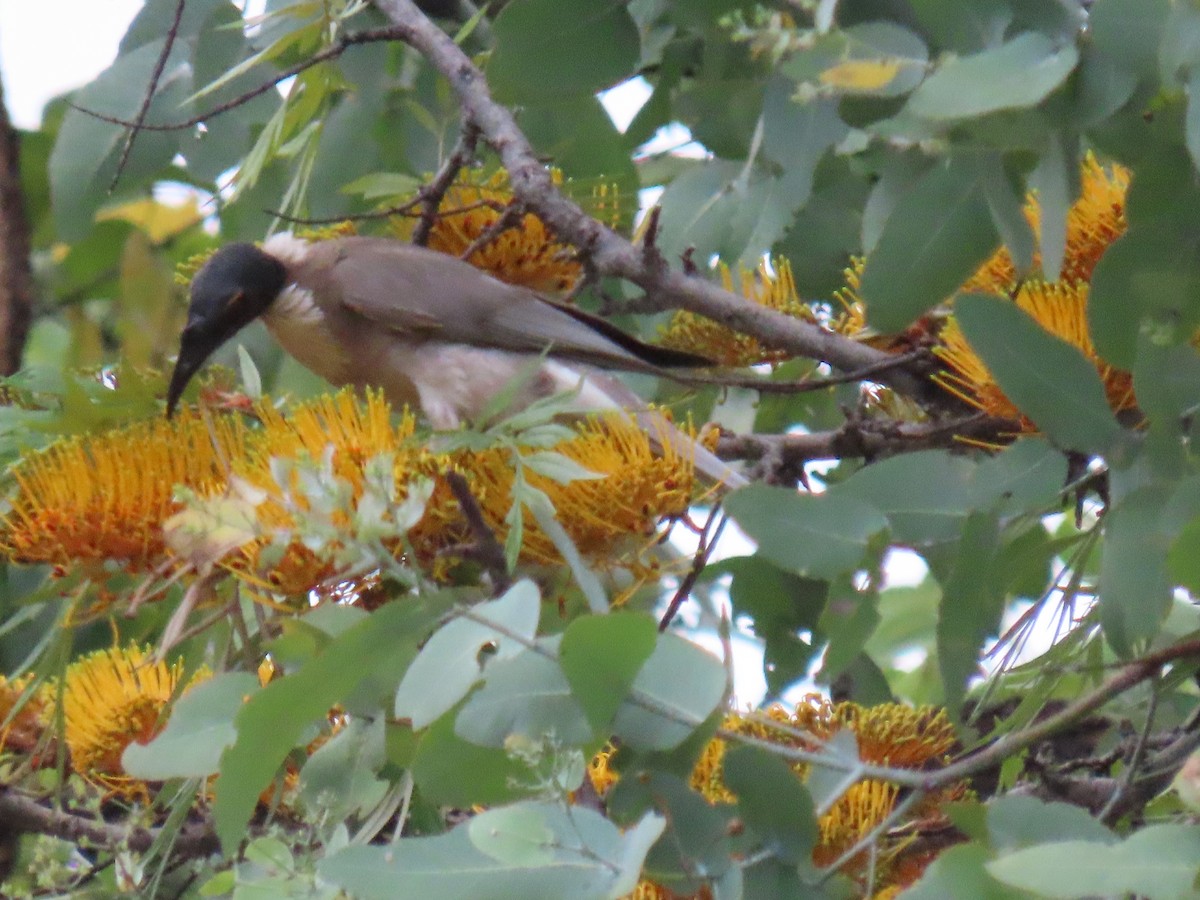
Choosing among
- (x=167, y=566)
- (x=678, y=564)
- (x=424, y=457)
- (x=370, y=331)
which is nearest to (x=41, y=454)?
(x=167, y=566)

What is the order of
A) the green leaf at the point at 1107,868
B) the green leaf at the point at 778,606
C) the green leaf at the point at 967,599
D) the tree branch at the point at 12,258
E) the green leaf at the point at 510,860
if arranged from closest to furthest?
the green leaf at the point at 1107,868 < the green leaf at the point at 510,860 < the green leaf at the point at 967,599 < the green leaf at the point at 778,606 < the tree branch at the point at 12,258

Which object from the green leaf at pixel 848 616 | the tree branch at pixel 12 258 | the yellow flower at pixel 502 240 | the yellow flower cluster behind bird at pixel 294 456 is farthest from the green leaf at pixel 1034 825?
the tree branch at pixel 12 258

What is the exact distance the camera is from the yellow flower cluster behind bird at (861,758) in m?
1.66

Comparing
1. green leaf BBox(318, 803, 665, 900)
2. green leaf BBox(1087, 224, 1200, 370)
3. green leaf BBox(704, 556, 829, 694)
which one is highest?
green leaf BBox(1087, 224, 1200, 370)

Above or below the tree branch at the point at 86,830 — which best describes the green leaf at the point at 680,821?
above

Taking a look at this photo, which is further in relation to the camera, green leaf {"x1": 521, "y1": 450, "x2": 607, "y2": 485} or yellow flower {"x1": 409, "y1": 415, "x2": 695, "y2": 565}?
yellow flower {"x1": 409, "y1": 415, "x2": 695, "y2": 565}

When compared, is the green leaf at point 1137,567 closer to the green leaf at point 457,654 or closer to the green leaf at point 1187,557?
the green leaf at point 1187,557

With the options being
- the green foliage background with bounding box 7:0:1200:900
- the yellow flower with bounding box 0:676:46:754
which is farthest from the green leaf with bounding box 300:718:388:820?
the yellow flower with bounding box 0:676:46:754

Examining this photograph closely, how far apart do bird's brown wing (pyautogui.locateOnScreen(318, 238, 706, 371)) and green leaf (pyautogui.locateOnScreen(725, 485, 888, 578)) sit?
87cm

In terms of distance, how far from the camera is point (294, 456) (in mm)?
1633

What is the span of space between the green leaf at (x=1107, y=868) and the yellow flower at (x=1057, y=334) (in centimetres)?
69

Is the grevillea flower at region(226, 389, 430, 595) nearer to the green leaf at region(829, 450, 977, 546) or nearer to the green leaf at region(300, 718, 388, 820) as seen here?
the green leaf at region(300, 718, 388, 820)

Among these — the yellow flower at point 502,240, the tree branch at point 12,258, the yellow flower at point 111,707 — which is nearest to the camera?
the yellow flower at point 111,707

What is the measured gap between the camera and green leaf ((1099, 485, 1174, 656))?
4.37 ft
